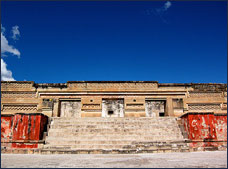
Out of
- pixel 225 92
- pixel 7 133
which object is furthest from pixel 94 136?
pixel 225 92

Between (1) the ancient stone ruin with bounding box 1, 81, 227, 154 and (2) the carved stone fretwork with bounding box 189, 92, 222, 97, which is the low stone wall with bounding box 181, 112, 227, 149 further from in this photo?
(2) the carved stone fretwork with bounding box 189, 92, 222, 97

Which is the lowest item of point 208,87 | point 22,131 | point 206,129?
point 22,131

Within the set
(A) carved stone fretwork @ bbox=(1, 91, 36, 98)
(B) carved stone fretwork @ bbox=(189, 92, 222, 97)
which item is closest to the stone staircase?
(B) carved stone fretwork @ bbox=(189, 92, 222, 97)

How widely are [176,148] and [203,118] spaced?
2412 millimetres

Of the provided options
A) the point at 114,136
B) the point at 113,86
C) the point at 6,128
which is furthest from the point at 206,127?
the point at 6,128

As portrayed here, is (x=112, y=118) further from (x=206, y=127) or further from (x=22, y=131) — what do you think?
(x=206, y=127)

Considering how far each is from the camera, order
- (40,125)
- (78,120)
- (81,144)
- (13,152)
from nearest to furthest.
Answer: (13,152) < (81,144) < (40,125) < (78,120)

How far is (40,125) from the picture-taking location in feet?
28.1

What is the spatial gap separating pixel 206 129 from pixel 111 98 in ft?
24.8

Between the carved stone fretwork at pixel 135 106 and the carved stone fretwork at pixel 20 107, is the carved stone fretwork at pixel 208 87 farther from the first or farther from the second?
the carved stone fretwork at pixel 20 107

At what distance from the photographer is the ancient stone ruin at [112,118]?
7.95 metres

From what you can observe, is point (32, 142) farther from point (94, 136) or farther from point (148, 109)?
point (148, 109)

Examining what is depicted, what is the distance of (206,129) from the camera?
865 cm

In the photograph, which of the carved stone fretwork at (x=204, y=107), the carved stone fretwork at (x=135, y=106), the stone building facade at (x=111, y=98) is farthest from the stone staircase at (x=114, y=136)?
the carved stone fretwork at (x=204, y=107)
